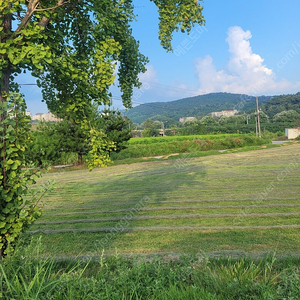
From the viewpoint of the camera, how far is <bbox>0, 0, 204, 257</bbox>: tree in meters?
3.06

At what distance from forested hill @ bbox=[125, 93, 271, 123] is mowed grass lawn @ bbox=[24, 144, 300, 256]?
118 metres

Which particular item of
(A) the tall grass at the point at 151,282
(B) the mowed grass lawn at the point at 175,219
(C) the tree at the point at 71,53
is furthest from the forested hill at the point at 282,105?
(A) the tall grass at the point at 151,282

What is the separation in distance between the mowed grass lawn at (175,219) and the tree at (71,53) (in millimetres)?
1220

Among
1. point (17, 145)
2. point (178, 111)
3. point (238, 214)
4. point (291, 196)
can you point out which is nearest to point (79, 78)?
point (17, 145)

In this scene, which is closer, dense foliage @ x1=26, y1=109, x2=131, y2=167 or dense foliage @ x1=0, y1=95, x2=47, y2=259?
dense foliage @ x1=0, y1=95, x2=47, y2=259

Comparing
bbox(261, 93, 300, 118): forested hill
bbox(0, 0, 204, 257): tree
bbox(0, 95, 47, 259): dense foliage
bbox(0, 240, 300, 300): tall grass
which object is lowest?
bbox(0, 240, 300, 300): tall grass

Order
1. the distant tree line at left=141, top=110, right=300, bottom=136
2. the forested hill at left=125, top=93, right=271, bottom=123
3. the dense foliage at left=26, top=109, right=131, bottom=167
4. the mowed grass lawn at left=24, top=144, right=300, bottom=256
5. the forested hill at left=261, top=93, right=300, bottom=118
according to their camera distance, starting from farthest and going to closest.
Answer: the forested hill at left=125, top=93, right=271, bottom=123 < the forested hill at left=261, top=93, right=300, bottom=118 < the distant tree line at left=141, top=110, right=300, bottom=136 < the dense foliage at left=26, top=109, right=131, bottom=167 < the mowed grass lawn at left=24, top=144, right=300, bottom=256

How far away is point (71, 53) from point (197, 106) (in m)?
139

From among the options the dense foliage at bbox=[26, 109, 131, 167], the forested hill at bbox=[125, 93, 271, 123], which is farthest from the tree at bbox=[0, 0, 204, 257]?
the forested hill at bbox=[125, 93, 271, 123]

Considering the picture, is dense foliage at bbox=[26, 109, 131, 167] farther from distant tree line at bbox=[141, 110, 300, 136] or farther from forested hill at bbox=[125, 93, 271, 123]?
forested hill at bbox=[125, 93, 271, 123]

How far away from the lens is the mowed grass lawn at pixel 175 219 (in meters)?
4.51

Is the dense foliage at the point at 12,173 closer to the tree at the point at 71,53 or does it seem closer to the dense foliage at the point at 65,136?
the tree at the point at 71,53

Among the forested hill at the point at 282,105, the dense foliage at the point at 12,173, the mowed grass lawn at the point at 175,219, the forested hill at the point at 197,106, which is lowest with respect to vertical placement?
the mowed grass lawn at the point at 175,219

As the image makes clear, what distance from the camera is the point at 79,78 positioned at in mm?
3584
